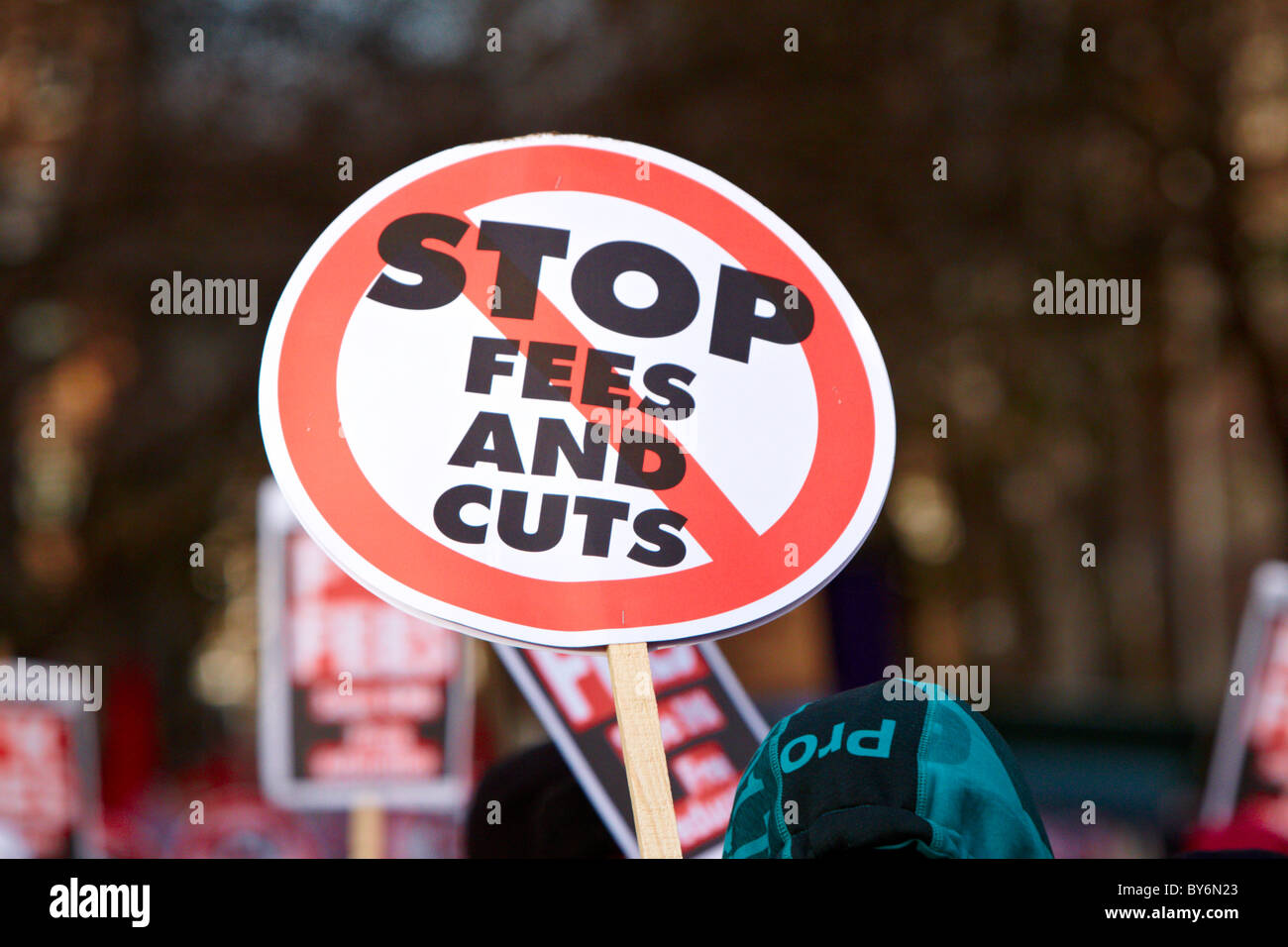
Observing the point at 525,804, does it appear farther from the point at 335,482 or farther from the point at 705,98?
the point at 705,98

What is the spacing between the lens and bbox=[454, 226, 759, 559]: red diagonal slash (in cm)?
152

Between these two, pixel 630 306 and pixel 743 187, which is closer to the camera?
pixel 630 306

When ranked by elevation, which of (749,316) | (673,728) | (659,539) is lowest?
(673,728)

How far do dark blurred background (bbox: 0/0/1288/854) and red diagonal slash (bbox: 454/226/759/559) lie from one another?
16.6 ft

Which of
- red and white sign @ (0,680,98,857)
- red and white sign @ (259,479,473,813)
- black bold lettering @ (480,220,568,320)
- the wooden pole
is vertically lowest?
red and white sign @ (0,680,98,857)

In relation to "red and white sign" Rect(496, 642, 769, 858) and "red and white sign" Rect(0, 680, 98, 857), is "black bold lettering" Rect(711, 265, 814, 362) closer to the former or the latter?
"red and white sign" Rect(496, 642, 769, 858)

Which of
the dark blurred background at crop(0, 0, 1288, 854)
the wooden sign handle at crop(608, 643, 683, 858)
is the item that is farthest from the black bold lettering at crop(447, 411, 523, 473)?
the dark blurred background at crop(0, 0, 1288, 854)

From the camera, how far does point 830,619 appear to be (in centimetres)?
656

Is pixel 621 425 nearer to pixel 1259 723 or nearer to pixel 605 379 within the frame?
pixel 605 379

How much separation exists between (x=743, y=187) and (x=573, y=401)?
23.9 feet

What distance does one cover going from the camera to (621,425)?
150 centimetres

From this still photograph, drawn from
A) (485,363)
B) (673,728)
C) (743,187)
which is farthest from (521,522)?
(743,187)

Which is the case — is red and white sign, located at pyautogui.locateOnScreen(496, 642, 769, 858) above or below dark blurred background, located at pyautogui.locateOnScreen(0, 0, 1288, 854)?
below

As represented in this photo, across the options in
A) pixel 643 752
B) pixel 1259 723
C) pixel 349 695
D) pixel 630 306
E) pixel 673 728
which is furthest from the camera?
pixel 349 695
